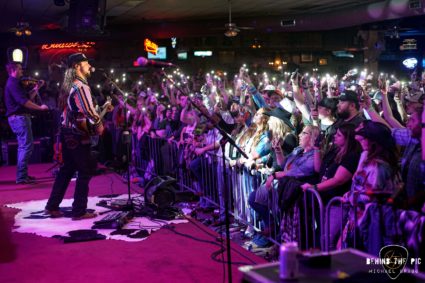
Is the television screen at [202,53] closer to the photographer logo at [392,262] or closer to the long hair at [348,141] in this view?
the long hair at [348,141]

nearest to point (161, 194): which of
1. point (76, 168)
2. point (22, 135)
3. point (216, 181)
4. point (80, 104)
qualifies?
point (216, 181)

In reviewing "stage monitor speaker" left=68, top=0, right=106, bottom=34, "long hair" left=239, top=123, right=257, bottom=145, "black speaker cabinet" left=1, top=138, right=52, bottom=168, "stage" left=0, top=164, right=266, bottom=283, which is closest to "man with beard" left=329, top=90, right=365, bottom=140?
"long hair" left=239, top=123, right=257, bottom=145

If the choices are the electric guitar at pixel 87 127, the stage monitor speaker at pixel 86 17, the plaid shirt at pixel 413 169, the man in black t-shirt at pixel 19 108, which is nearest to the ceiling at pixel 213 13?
the stage monitor speaker at pixel 86 17

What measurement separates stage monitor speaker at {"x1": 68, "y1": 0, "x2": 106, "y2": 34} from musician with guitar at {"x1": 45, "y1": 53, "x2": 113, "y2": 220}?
186 inches

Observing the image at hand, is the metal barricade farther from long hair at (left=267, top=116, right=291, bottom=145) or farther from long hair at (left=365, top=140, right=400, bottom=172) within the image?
long hair at (left=267, top=116, right=291, bottom=145)

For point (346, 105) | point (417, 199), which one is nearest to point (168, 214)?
point (346, 105)

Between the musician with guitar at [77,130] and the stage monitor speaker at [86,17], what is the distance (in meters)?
4.71

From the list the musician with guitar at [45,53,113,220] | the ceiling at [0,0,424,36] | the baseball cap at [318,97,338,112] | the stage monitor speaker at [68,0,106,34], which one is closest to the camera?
the baseball cap at [318,97,338,112]

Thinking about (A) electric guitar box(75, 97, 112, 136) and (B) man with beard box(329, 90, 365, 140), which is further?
(A) electric guitar box(75, 97, 112, 136)

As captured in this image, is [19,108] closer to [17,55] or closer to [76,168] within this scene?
[17,55]

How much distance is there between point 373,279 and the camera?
8.20 feet

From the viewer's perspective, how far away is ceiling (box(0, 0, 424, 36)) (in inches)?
590

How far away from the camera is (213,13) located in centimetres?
1814

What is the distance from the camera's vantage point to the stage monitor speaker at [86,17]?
11500mm
